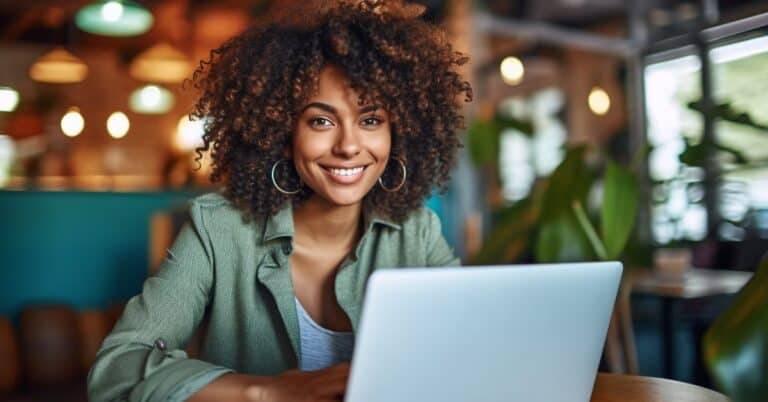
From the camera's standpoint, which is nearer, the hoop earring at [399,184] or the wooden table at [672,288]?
the hoop earring at [399,184]

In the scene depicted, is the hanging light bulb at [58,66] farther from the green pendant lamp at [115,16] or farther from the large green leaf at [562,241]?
the large green leaf at [562,241]

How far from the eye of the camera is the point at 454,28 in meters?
7.13

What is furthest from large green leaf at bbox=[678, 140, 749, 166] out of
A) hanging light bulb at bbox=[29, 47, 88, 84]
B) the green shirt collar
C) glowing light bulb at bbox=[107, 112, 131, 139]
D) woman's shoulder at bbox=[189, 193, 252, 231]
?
glowing light bulb at bbox=[107, 112, 131, 139]

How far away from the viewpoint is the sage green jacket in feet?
4.19

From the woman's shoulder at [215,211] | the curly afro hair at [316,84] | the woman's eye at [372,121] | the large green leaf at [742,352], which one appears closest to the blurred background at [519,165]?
the large green leaf at [742,352]

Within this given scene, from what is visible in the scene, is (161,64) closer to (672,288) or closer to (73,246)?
(73,246)

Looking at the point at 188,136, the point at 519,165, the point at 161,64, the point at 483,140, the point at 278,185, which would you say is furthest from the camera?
the point at 519,165

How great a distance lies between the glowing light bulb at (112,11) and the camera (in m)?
3.91

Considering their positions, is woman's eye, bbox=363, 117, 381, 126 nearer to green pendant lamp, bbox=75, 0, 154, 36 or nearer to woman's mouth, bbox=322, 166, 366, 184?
woman's mouth, bbox=322, 166, 366, 184

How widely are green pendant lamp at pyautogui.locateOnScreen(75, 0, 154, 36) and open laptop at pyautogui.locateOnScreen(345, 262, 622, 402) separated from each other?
3.49m

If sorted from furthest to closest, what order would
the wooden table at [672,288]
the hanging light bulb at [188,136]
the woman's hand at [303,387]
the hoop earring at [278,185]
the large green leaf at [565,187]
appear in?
the hanging light bulb at [188,136]
the wooden table at [672,288]
the large green leaf at [565,187]
the hoop earring at [278,185]
the woman's hand at [303,387]

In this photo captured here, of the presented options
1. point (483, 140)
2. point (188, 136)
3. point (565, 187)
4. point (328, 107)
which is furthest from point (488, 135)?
point (328, 107)

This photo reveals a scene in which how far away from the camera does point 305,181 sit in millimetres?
1407

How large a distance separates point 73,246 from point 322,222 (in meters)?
2.92
